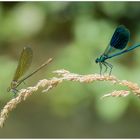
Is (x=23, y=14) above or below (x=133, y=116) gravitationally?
above

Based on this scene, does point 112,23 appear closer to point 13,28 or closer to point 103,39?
point 103,39

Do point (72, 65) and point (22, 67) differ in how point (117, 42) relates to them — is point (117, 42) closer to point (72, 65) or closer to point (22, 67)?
point (22, 67)

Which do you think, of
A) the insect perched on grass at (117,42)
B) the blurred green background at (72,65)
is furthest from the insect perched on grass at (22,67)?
the blurred green background at (72,65)

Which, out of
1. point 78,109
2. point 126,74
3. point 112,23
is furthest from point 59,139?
point 112,23

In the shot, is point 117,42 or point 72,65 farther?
point 72,65

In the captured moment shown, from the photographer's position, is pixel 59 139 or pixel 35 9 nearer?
pixel 59 139

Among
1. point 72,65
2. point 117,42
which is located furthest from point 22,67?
point 72,65

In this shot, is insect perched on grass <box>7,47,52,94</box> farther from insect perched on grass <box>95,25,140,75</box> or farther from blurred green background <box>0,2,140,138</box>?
blurred green background <box>0,2,140,138</box>

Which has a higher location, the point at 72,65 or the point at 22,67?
the point at 22,67

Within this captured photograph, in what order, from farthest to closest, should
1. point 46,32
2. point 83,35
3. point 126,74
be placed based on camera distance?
1. point 46,32
2. point 83,35
3. point 126,74
